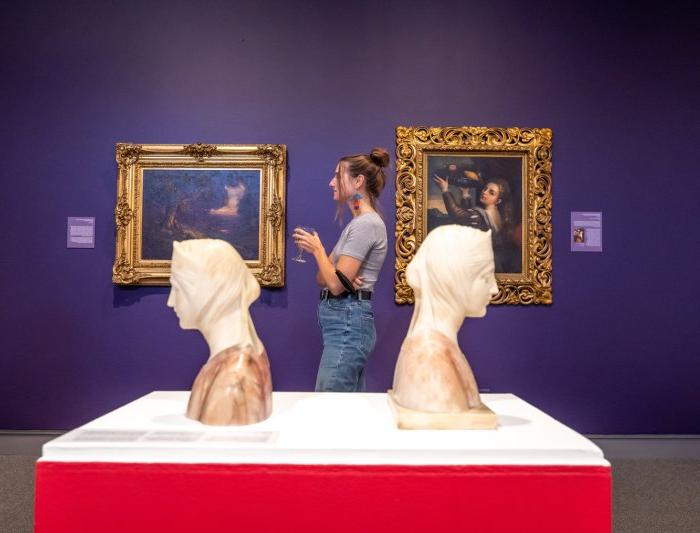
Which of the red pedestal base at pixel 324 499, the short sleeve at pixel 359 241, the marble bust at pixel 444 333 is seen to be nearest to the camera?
the red pedestal base at pixel 324 499

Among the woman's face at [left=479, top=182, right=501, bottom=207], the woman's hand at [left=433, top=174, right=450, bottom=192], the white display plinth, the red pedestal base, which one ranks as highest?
the woman's hand at [left=433, top=174, right=450, bottom=192]

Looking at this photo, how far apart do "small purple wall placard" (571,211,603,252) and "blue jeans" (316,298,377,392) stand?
1.82 m

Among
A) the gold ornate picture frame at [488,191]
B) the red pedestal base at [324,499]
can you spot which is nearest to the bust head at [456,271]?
the red pedestal base at [324,499]

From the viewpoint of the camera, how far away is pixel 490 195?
3.45m

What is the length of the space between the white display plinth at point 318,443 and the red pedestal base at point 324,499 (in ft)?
0.07

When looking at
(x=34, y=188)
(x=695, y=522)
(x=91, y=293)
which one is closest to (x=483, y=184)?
(x=695, y=522)

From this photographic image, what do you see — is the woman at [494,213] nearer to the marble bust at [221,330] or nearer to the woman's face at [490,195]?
the woman's face at [490,195]

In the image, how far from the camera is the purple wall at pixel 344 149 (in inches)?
135

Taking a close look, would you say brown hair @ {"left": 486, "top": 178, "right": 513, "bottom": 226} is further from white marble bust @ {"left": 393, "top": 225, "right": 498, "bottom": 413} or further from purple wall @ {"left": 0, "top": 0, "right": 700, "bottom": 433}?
white marble bust @ {"left": 393, "top": 225, "right": 498, "bottom": 413}

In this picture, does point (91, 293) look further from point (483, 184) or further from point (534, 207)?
point (534, 207)

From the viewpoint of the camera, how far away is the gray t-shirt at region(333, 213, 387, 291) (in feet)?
7.34

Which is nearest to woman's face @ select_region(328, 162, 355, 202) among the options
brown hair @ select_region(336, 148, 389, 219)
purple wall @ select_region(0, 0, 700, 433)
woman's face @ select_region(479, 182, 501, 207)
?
brown hair @ select_region(336, 148, 389, 219)

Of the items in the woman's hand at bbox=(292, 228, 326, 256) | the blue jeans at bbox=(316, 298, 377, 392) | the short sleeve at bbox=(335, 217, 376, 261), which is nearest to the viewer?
the blue jeans at bbox=(316, 298, 377, 392)

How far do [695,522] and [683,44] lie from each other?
2.83m
